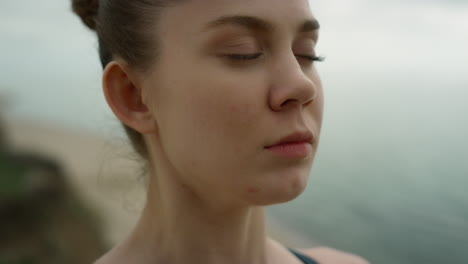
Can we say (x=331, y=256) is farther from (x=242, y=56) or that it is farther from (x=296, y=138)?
(x=242, y=56)

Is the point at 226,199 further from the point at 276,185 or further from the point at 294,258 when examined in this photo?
the point at 294,258

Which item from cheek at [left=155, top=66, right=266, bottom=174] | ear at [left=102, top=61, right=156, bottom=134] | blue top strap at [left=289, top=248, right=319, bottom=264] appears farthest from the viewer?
blue top strap at [left=289, top=248, right=319, bottom=264]

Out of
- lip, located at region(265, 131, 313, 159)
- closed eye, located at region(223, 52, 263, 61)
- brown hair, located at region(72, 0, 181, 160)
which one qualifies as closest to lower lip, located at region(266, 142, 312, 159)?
lip, located at region(265, 131, 313, 159)

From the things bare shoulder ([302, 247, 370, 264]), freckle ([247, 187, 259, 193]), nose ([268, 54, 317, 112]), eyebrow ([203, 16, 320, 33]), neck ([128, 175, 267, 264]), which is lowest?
bare shoulder ([302, 247, 370, 264])

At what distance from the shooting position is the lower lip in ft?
1.81

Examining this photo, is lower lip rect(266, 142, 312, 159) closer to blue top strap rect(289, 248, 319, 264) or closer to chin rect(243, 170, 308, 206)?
chin rect(243, 170, 308, 206)

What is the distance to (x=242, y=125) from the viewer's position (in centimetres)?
54

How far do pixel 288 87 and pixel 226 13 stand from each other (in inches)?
5.6

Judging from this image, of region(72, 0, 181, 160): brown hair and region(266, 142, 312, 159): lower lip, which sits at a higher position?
region(72, 0, 181, 160): brown hair

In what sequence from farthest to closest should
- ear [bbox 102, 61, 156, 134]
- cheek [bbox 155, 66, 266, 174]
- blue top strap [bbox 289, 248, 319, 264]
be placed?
blue top strap [bbox 289, 248, 319, 264] → ear [bbox 102, 61, 156, 134] → cheek [bbox 155, 66, 266, 174]

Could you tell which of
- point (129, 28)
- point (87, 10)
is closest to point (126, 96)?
point (129, 28)

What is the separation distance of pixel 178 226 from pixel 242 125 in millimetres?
271

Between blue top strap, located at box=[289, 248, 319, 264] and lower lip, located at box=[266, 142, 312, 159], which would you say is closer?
lower lip, located at box=[266, 142, 312, 159]

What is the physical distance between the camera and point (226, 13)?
54 cm
